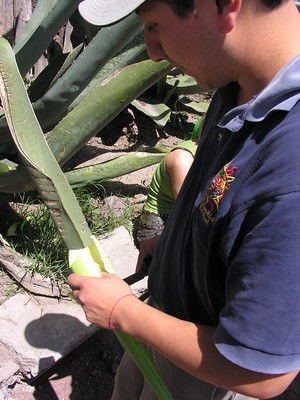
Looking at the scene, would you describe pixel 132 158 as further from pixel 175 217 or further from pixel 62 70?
pixel 175 217

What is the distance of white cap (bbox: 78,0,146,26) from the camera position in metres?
0.78

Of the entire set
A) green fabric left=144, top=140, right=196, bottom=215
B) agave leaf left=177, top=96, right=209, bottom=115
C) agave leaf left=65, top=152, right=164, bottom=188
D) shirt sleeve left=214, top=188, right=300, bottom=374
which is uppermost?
shirt sleeve left=214, top=188, right=300, bottom=374

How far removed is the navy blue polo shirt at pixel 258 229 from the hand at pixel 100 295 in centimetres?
20

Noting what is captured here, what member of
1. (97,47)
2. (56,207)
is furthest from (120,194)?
(56,207)

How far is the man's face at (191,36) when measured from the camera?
2.50ft

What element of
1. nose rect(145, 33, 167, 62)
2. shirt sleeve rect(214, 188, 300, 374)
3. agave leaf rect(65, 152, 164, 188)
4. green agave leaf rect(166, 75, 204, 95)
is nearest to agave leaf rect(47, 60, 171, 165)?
agave leaf rect(65, 152, 164, 188)

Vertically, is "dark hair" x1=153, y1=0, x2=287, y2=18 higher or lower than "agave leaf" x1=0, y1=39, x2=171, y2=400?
higher

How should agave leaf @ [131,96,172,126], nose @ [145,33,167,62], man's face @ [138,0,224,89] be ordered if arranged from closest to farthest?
man's face @ [138,0,224,89] < nose @ [145,33,167,62] < agave leaf @ [131,96,172,126]

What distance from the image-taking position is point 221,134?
937 mm

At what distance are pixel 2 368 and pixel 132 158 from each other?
1317 millimetres

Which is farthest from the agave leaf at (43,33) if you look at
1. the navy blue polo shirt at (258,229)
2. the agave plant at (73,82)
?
the navy blue polo shirt at (258,229)

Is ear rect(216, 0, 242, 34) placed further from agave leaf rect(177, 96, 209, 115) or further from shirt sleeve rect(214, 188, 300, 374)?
agave leaf rect(177, 96, 209, 115)

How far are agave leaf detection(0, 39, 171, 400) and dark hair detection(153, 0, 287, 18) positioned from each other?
0.57 metres

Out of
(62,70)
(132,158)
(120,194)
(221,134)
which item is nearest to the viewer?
(221,134)
